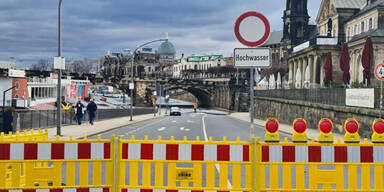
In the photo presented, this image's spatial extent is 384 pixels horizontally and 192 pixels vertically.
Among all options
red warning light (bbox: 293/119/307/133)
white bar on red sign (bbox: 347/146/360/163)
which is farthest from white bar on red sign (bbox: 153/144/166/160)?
white bar on red sign (bbox: 347/146/360/163)

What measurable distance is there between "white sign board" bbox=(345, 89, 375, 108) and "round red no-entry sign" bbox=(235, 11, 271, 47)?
17552mm

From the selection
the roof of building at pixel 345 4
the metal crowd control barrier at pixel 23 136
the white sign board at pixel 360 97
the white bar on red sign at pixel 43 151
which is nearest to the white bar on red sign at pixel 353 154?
the white bar on red sign at pixel 43 151

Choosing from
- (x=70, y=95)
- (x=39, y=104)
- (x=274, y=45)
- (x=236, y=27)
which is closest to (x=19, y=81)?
(x=39, y=104)

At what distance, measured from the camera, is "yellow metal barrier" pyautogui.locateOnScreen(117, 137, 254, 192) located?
6.07 meters

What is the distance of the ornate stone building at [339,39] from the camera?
57091 millimetres

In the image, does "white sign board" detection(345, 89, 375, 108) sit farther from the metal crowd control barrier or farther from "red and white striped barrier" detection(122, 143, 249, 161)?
the metal crowd control barrier

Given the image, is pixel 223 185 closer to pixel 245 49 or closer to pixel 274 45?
pixel 245 49

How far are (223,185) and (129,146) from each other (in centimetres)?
141

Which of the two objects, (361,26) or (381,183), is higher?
(361,26)

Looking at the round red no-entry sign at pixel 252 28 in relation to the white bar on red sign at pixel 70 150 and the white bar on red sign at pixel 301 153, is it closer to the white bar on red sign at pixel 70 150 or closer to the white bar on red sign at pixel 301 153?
the white bar on red sign at pixel 301 153

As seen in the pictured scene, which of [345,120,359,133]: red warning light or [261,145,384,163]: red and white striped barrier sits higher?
[345,120,359,133]: red warning light

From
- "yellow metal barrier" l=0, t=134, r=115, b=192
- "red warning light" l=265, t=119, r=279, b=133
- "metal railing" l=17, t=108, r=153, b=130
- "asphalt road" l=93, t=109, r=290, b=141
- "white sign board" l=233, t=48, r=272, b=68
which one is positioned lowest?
"asphalt road" l=93, t=109, r=290, b=141

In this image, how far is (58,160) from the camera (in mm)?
6125

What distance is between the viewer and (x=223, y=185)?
20.5 feet
